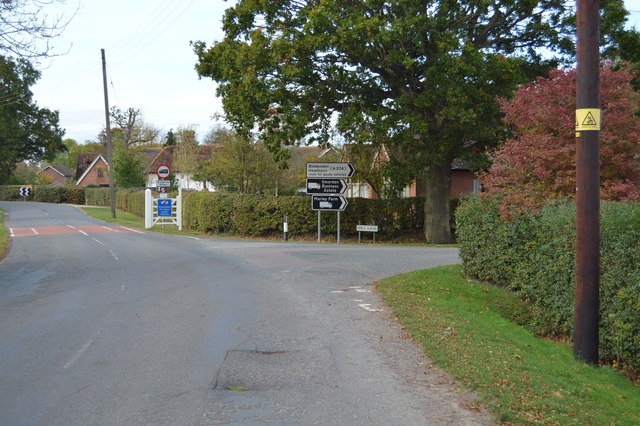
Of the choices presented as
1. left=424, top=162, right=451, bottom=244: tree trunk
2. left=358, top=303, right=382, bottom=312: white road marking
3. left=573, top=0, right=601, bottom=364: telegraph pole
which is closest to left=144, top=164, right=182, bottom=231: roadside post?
left=424, top=162, right=451, bottom=244: tree trunk

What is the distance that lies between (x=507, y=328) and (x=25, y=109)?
217ft

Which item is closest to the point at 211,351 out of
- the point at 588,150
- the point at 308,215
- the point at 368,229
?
the point at 588,150

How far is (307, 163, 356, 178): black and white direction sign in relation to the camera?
27.0 meters

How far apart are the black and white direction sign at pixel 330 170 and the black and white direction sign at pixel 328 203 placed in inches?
37.1

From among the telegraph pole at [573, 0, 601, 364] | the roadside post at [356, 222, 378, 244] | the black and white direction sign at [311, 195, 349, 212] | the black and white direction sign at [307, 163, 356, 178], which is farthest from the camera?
the roadside post at [356, 222, 378, 244]

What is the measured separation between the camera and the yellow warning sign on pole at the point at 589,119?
7.90m

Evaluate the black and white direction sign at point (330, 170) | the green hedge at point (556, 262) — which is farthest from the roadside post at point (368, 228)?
the green hedge at point (556, 262)

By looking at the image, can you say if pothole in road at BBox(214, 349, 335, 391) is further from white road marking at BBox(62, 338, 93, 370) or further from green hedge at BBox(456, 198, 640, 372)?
green hedge at BBox(456, 198, 640, 372)

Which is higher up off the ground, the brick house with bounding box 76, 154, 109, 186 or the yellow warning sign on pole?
the brick house with bounding box 76, 154, 109, 186

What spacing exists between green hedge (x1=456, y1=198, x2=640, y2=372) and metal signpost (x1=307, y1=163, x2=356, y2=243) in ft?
40.8

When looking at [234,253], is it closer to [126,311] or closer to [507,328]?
[126,311]

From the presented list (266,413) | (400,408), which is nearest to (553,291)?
(400,408)

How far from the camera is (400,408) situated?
233 inches

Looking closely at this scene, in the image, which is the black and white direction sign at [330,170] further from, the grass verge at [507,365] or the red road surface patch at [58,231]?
the grass verge at [507,365]
